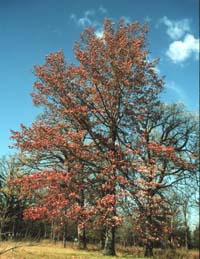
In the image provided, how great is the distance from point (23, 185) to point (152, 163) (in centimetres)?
748

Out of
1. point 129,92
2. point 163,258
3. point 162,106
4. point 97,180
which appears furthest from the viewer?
point 162,106

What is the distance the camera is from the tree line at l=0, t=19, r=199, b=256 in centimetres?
1557

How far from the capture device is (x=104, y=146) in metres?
17.7

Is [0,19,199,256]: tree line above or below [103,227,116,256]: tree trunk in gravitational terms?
above

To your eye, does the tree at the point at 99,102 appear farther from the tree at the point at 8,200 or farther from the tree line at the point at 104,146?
the tree at the point at 8,200

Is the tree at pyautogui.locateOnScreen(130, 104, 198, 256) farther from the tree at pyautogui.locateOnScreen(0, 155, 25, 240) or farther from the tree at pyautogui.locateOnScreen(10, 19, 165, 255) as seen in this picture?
the tree at pyautogui.locateOnScreen(0, 155, 25, 240)

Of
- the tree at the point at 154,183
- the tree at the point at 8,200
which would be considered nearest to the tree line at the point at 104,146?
the tree at the point at 154,183

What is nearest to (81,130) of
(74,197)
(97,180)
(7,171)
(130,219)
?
(97,180)

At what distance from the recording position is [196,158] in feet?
64.6

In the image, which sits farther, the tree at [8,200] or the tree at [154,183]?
the tree at [8,200]

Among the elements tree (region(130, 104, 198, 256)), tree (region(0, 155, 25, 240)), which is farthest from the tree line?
tree (region(0, 155, 25, 240))

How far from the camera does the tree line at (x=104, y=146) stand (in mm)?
15570

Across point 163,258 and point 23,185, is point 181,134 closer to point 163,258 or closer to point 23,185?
point 163,258

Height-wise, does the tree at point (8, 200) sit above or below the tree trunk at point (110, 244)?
above
